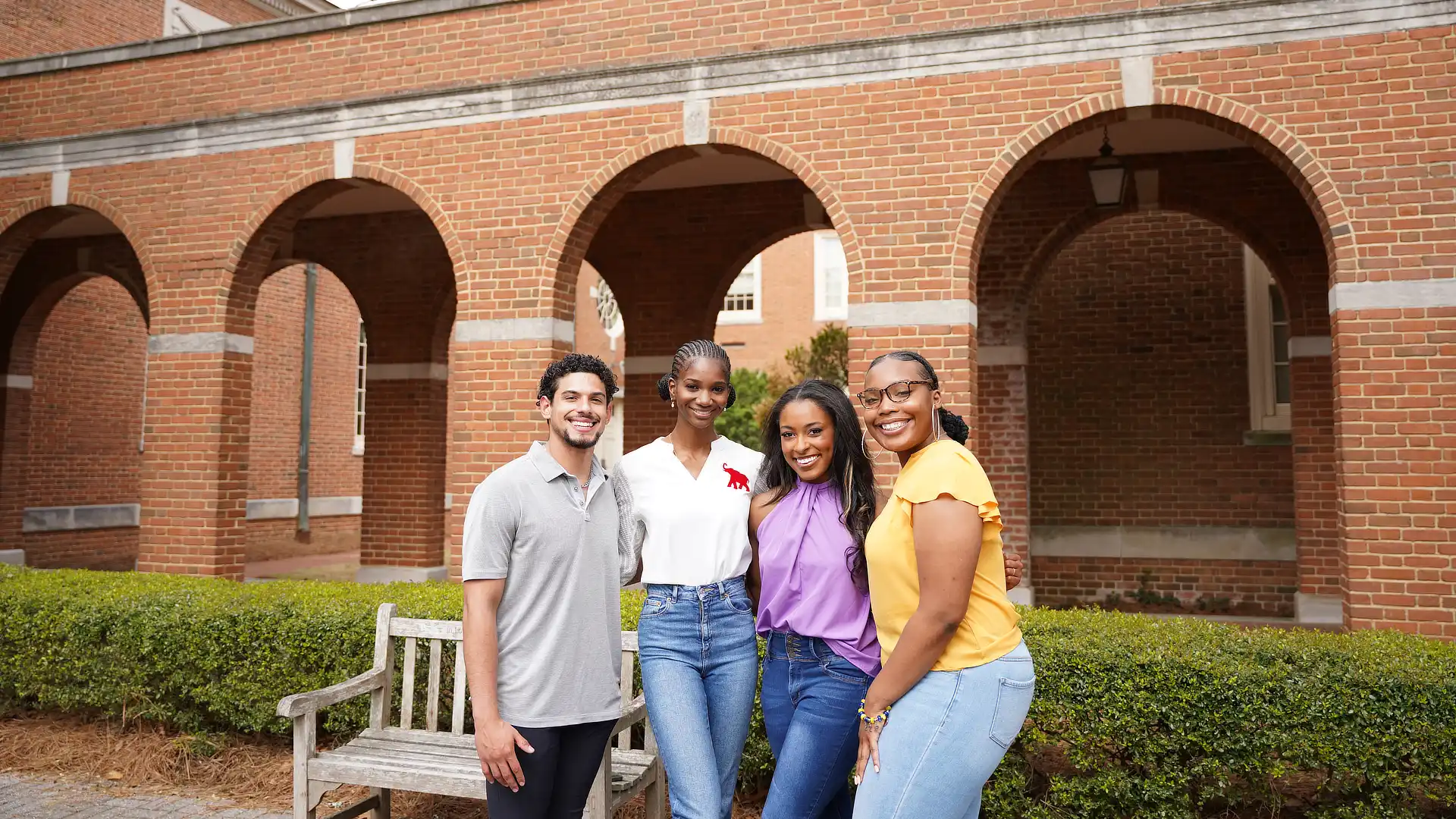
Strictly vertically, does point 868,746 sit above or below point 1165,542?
above

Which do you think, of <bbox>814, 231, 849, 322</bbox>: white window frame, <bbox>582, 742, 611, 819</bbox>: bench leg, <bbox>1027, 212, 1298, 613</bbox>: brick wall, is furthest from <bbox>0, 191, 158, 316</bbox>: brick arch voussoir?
<bbox>814, 231, 849, 322</bbox>: white window frame

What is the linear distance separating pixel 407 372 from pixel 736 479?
406 inches

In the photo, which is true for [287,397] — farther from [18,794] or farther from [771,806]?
[771,806]

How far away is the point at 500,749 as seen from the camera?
8.65 ft

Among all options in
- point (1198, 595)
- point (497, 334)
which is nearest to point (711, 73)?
point (497, 334)

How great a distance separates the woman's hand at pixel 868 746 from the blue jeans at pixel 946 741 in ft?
0.07

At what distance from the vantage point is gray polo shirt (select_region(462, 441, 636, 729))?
106 inches

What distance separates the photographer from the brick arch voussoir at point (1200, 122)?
264 inches

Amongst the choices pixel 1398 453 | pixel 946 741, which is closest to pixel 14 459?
pixel 946 741

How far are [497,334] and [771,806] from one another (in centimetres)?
632

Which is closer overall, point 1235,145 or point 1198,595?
point 1235,145

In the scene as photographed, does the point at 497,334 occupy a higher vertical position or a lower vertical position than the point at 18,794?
higher

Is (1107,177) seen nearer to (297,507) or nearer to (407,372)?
(407,372)

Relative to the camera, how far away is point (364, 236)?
495 inches
